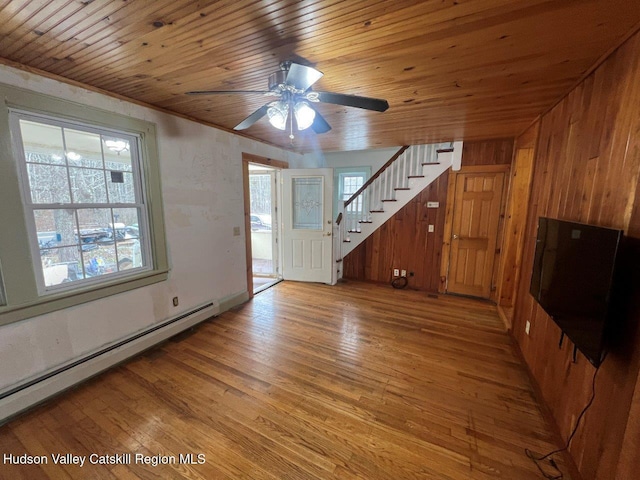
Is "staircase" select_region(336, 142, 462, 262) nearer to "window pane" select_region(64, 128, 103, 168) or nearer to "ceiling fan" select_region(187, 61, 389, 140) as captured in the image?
"ceiling fan" select_region(187, 61, 389, 140)

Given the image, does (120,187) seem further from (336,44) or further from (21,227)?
(336,44)

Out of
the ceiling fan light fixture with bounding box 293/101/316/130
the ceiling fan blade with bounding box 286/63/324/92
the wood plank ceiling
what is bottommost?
the ceiling fan light fixture with bounding box 293/101/316/130

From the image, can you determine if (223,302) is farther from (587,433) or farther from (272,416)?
(587,433)

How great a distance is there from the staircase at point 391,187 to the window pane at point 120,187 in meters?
3.07

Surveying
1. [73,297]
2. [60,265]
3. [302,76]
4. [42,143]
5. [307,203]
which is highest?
[302,76]

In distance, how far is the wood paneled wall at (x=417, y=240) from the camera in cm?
367

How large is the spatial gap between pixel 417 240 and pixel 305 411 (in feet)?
10.5

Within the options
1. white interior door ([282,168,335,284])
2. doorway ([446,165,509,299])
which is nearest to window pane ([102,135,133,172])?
white interior door ([282,168,335,284])

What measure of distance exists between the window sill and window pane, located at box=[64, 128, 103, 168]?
1.02 meters

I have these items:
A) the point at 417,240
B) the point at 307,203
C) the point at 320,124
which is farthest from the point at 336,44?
the point at 417,240

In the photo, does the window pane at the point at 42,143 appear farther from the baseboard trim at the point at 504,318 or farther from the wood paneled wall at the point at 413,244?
the baseboard trim at the point at 504,318

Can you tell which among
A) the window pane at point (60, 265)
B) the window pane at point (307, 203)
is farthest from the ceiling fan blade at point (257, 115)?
the window pane at point (307, 203)

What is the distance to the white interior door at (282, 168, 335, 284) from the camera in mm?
4246

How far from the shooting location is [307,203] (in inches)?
172
